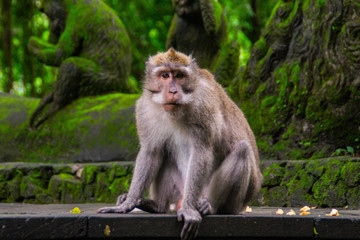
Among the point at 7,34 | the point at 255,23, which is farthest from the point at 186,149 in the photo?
the point at 7,34

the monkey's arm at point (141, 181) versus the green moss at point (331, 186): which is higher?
the monkey's arm at point (141, 181)

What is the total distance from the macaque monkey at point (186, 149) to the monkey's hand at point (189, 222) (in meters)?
0.05

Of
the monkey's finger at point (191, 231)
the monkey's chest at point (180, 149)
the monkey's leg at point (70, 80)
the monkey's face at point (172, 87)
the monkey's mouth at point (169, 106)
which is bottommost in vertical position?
the monkey's leg at point (70, 80)

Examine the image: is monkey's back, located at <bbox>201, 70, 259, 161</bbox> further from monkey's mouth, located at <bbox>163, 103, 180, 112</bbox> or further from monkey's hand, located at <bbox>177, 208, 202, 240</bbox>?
monkey's hand, located at <bbox>177, 208, 202, 240</bbox>

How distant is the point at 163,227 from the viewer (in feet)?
11.9

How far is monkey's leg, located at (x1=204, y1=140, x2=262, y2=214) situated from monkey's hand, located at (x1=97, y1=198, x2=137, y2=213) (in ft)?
1.89

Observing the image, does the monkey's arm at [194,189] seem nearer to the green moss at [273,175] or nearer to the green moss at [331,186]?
the green moss at [331,186]

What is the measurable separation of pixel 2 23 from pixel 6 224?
14.6 meters

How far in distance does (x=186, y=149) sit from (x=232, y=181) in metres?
0.43

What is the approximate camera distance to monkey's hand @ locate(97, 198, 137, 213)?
398 cm

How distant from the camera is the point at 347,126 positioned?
21.1 feet

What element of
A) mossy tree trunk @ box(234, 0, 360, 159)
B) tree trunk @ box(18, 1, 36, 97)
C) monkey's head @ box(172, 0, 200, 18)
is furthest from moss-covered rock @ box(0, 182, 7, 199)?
tree trunk @ box(18, 1, 36, 97)

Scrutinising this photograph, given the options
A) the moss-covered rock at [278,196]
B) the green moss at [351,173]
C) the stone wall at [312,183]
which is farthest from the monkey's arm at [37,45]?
the green moss at [351,173]

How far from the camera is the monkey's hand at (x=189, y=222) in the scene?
3592 mm
